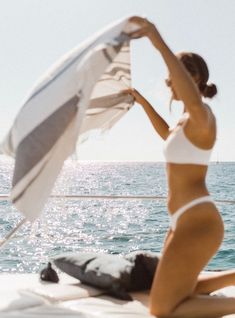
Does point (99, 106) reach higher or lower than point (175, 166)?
higher

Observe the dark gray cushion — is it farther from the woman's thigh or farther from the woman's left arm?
the woman's left arm

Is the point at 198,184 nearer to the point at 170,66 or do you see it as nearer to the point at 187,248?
the point at 187,248

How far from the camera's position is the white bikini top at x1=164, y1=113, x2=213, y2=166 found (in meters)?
2.32

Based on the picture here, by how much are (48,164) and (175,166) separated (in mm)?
567

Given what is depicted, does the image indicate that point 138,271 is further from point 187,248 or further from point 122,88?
point 122,88

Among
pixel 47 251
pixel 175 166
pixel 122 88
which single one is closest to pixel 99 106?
pixel 122 88

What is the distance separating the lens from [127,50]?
2719 millimetres

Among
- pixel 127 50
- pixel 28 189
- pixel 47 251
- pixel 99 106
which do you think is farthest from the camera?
pixel 47 251

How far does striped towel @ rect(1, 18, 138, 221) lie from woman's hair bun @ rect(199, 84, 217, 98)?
1.45 ft

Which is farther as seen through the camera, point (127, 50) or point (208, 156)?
point (127, 50)

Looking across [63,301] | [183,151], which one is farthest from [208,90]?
[63,301]

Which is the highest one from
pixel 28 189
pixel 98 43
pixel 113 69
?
pixel 98 43

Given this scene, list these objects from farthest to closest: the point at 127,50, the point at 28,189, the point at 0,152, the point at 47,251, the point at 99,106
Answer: the point at 47,251, the point at 99,106, the point at 127,50, the point at 0,152, the point at 28,189

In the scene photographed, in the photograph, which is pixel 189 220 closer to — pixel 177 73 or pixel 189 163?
pixel 189 163
